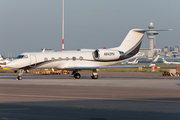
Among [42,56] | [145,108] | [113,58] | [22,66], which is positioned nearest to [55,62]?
[42,56]

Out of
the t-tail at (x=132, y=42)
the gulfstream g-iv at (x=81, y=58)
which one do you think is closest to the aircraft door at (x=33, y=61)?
the gulfstream g-iv at (x=81, y=58)

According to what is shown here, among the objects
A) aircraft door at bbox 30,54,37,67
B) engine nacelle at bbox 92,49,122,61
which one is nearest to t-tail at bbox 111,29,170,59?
engine nacelle at bbox 92,49,122,61

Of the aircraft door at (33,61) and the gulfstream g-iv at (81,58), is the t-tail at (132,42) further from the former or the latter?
the aircraft door at (33,61)

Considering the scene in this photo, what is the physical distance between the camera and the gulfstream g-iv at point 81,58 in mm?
36656

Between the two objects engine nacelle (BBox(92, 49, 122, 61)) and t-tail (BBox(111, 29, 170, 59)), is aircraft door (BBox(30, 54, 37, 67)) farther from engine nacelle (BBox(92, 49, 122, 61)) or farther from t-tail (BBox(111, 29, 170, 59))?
t-tail (BBox(111, 29, 170, 59))

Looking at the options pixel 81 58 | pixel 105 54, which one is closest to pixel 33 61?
pixel 81 58

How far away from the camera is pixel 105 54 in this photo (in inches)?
1533

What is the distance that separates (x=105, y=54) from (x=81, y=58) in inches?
125

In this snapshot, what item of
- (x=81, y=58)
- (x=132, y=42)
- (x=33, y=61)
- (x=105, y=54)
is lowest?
(x=33, y=61)

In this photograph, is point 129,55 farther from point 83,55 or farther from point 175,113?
point 175,113

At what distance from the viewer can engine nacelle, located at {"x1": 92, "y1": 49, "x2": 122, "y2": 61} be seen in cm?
3878

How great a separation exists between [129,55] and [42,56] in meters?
11.7

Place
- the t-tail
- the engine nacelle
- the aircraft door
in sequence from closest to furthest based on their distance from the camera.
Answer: the aircraft door, the engine nacelle, the t-tail

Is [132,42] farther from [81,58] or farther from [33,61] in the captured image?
[33,61]
